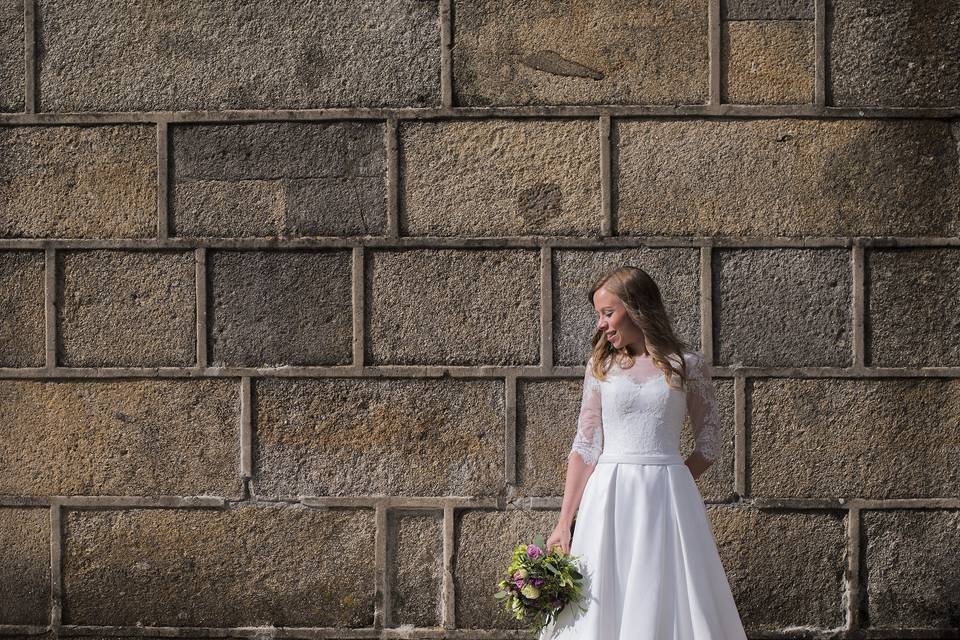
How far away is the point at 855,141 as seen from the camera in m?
4.70

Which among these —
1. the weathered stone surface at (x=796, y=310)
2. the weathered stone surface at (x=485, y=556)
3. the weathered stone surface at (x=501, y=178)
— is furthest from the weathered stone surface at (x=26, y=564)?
the weathered stone surface at (x=796, y=310)

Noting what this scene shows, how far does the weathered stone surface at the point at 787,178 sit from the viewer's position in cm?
469

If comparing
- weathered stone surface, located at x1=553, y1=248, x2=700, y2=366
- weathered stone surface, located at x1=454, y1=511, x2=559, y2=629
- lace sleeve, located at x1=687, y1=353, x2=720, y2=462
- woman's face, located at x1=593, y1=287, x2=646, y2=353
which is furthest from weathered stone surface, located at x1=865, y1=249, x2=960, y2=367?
weathered stone surface, located at x1=454, y1=511, x2=559, y2=629

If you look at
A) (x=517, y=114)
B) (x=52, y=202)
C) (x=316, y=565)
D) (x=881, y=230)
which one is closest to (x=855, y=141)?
(x=881, y=230)

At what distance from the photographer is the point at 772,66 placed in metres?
4.73

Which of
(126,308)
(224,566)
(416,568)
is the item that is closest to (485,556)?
(416,568)

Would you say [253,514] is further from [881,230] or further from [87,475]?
[881,230]

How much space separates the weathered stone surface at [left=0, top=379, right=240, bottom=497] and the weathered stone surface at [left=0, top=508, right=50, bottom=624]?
15 centimetres

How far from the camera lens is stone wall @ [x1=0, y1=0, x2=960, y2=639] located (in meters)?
4.68

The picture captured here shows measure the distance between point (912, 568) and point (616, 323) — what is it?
2202 millimetres

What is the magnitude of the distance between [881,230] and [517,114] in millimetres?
1888

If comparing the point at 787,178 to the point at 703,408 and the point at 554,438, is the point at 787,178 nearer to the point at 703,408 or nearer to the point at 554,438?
the point at 703,408

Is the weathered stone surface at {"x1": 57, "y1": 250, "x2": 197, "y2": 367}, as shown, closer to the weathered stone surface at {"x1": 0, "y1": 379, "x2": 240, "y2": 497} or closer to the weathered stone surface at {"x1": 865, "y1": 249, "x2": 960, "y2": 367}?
the weathered stone surface at {"x1": 0, "y1": 379, "x2": 240, "y2": 497}

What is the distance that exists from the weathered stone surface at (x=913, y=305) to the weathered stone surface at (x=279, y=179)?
8.22ft
